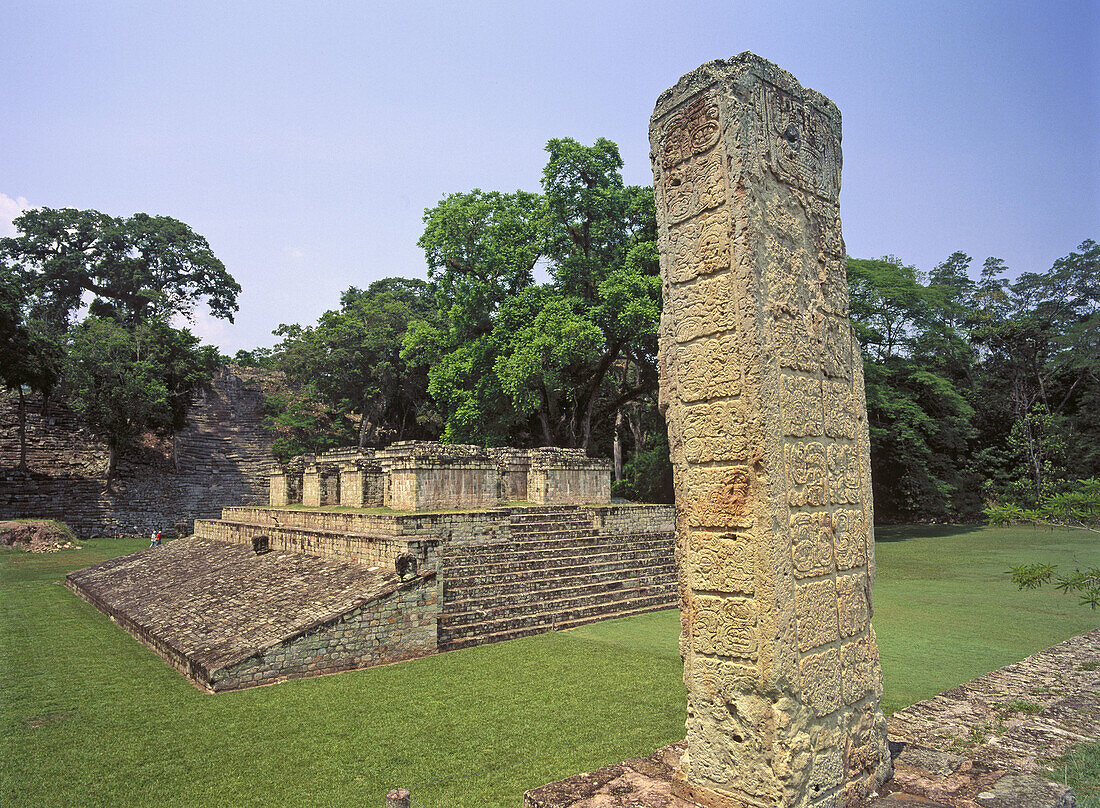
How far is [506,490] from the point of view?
1441 centimetres

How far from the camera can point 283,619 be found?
7.39 metres

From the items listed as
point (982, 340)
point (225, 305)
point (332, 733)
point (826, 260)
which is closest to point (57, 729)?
point (332, 733)

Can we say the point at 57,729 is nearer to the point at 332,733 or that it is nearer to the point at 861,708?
the point at 332,733

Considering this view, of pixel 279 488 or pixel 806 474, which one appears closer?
pixel 806 474

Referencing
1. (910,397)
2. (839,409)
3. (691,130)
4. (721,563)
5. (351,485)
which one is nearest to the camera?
(721,563)

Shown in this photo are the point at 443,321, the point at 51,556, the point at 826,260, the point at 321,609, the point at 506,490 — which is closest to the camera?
the point at 826,260

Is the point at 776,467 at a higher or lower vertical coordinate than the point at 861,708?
higher

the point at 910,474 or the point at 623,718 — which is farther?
the point at 910,474

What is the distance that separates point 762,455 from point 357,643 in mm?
5913

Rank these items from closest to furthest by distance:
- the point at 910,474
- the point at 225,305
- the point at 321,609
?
the point at 321,609
the point at 910,474
the point at 225,305

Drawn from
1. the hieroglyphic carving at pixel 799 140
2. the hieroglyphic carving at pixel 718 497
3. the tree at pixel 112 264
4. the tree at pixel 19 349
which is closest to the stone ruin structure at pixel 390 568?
the hieroglyphic carving at pixel 718 497

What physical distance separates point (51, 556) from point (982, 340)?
1180 inches

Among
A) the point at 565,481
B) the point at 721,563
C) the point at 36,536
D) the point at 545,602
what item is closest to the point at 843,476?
the point at 721,563

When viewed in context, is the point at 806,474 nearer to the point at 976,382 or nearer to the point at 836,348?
the point at 836,348
